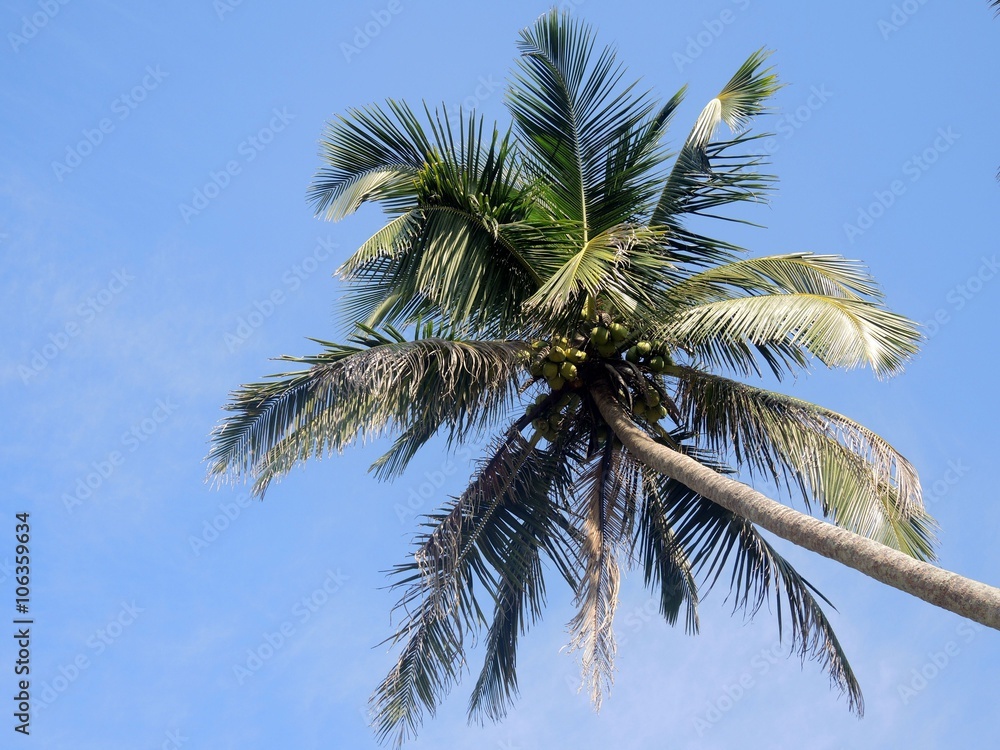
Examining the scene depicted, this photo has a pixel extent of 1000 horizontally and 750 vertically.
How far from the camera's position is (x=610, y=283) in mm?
8258

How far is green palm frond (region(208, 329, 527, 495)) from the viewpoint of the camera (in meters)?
8.16

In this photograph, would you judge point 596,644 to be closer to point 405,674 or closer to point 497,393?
point 405,674

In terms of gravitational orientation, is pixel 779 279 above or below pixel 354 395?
above

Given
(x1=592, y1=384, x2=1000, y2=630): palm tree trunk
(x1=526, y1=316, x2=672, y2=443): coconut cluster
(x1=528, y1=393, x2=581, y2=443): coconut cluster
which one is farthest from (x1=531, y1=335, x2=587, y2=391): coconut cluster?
(x1=592, y1=384, x2=1000, y2=630): palm tree trunk

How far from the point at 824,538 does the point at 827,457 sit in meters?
2.65

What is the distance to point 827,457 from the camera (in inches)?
345

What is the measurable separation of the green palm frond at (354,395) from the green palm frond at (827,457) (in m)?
1.77

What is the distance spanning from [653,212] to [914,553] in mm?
3659

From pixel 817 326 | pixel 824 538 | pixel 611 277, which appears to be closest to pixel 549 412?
pixel 611 277

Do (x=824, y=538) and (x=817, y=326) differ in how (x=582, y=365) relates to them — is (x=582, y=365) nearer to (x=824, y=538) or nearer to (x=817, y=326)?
(x=817, y=326)

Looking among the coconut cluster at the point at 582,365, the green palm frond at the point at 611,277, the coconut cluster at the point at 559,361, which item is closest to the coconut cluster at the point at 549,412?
the coconut cluster at the point at 582,365

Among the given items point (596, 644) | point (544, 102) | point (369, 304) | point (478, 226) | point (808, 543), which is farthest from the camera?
point (369, 304)

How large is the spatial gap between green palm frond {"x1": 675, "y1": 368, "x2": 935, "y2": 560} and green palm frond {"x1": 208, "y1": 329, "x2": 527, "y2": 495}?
5.81 feet

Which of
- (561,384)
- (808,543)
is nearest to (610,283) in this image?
(561,384)
